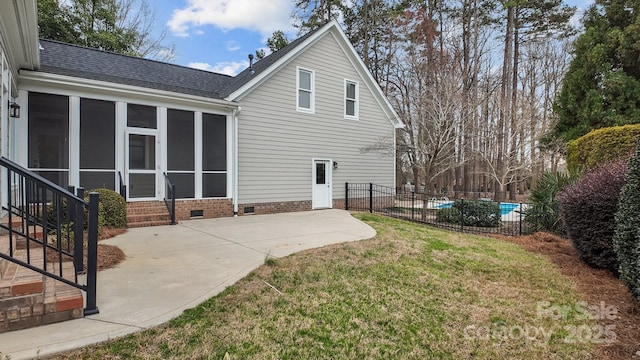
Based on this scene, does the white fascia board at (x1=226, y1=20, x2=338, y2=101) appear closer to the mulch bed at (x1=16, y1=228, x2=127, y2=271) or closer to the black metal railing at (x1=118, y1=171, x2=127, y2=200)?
the black metal railing at (x1=118, y1=171, x2=127, y2=200)

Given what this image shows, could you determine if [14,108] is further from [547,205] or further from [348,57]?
[547,205]

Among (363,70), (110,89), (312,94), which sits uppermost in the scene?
(363,70)

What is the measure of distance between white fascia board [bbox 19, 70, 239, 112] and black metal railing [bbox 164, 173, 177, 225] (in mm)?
2104

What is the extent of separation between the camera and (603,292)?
432 centimetres

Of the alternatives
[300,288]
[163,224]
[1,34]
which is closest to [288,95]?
[163,224]

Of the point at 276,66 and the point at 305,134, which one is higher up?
the point at 276,66

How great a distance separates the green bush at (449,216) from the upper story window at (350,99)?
500cm

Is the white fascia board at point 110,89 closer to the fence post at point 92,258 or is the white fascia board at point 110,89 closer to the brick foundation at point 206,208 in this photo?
the brick foundation at point 206,208

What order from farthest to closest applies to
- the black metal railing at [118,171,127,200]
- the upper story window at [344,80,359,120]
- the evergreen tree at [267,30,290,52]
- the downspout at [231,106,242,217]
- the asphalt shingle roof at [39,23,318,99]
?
the evergreen tree at [267,30,290,52], the upper story window at [344,80,359,120], the downspout at [231,106,242,217], the asphalt shingle roof at [39,23,318,99], the black metal railing at [118,171,127,200]

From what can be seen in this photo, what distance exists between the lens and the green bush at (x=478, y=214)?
10.3m

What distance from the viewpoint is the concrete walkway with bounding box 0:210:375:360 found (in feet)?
8.77

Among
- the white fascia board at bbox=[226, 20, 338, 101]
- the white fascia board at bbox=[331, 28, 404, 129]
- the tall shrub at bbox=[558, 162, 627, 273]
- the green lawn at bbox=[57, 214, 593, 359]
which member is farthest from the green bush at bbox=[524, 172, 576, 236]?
the white fascia board at bbox=[226, 20, 338, 101]

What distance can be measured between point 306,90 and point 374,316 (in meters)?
9.87

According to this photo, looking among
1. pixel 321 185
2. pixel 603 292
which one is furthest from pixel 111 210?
pixel 603 292
